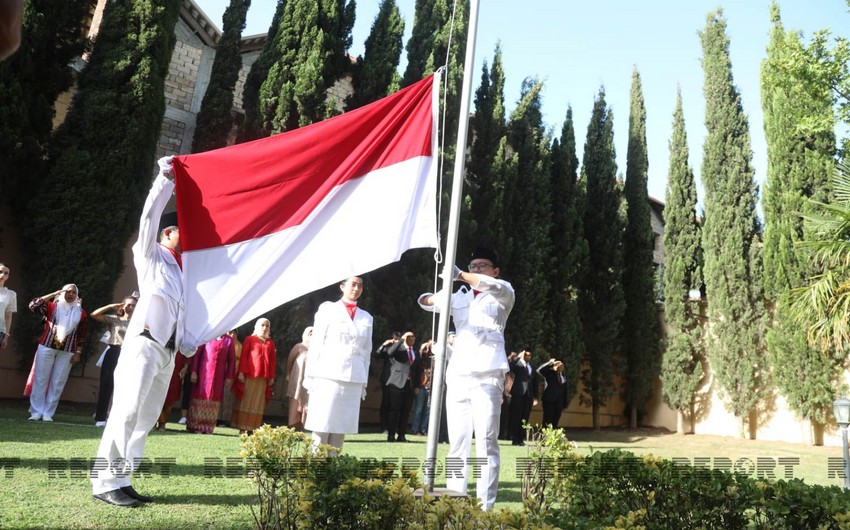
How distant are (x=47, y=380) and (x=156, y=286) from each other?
6.50 m

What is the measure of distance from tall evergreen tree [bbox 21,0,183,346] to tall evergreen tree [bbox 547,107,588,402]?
34.2 feet

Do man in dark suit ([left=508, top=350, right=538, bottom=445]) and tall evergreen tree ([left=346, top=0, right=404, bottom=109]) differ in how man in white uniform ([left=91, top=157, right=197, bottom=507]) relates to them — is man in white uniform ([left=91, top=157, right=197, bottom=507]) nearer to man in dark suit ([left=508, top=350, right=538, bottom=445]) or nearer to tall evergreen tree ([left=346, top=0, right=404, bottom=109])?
man in dark suit ([left=508, top=350, right=538, bottom=445])

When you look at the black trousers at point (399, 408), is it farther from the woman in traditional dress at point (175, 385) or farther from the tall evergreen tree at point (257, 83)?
the tall evergreen tree at point (257, 83)

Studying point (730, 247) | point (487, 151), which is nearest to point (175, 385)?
point (487, 151)

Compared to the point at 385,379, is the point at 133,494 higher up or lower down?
lower down

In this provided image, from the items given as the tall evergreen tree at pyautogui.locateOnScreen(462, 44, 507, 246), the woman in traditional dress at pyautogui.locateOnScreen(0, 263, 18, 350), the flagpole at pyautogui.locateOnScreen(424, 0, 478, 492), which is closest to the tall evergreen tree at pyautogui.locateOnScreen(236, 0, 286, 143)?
the tall evergreen tree at pyautogui.locateOnScreen(462, 44, 507, 246)

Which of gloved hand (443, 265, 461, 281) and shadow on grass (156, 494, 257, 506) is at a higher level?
gloved hand (443, 265, 461, 281)

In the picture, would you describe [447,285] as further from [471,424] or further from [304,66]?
[304,66]

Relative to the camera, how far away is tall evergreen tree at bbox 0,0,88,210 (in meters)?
12.0

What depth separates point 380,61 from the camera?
53.7 feet

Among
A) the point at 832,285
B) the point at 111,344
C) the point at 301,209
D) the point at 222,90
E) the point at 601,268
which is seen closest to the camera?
the point at 301,209

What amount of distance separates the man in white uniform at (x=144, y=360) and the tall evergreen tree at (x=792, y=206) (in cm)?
1638

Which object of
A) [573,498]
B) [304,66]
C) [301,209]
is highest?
[304,66]

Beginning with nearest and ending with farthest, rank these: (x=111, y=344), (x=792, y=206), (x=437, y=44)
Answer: (x=111, y=344), (x=437, y=44), (x=792, y=206)
